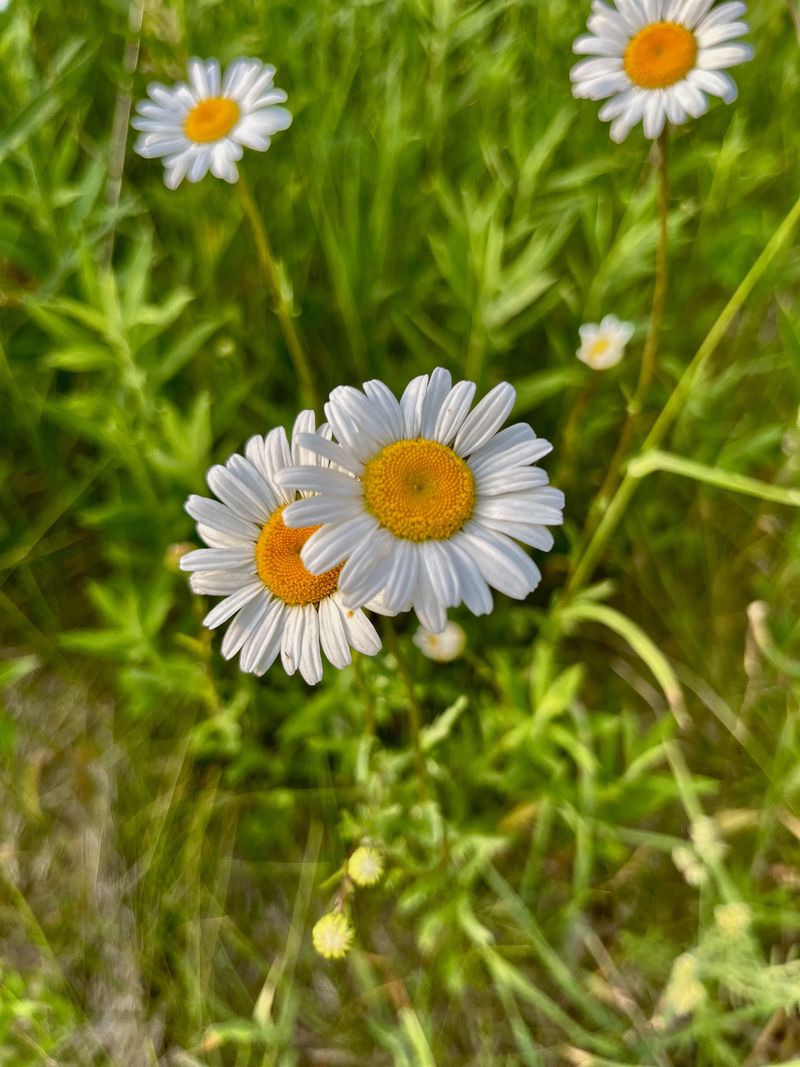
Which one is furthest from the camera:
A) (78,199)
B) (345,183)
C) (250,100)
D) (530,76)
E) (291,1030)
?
(530,76)

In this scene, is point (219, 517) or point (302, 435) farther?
point (219, 517)

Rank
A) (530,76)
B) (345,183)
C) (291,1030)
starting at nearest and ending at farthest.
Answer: (291,1030)
(345,183)
(530,76)

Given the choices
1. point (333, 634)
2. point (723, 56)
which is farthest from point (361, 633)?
point (723, 56)

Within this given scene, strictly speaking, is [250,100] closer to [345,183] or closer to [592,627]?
[345,183]

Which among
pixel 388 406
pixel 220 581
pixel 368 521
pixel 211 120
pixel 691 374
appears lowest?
pixel 220 581

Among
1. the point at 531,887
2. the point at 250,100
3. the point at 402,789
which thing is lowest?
the point at 531,887

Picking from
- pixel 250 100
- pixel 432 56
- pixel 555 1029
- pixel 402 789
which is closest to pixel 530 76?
pixel 432 56

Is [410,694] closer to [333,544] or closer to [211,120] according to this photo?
[333,544]

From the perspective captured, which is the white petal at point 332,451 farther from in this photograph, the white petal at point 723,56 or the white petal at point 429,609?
the white petal at point 723,56
